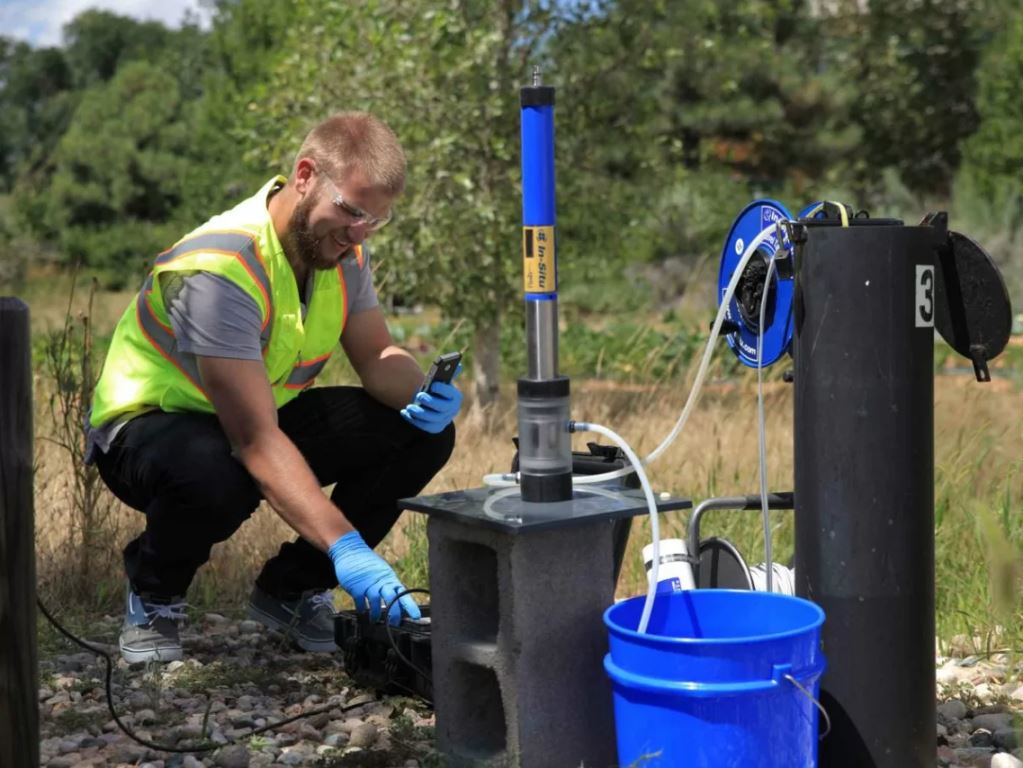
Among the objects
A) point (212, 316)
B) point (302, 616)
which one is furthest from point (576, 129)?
point (212, 316)

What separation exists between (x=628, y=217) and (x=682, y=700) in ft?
19.2

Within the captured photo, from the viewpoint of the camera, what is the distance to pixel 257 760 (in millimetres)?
2684

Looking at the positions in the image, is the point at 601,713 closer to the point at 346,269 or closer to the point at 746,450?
the point at 346,269

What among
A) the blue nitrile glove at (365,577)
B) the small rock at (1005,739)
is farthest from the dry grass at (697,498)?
the blue nitrile glove at (365,577)

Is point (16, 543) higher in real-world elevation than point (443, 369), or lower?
lower

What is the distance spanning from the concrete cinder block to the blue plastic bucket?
140mm

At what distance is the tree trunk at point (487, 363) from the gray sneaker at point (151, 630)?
13.7 feet

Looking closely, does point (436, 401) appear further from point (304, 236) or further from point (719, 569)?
point (719, 569)

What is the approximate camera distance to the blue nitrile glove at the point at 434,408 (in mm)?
3430

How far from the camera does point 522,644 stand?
240cm

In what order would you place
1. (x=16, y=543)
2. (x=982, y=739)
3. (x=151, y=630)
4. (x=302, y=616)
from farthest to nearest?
1. (x=302, y=616)
2. (x=151, y=630)
3. (x=982, y=739)
4. (x=16, y=543)

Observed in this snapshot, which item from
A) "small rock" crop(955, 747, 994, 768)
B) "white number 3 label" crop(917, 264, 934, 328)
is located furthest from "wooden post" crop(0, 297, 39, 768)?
"small rock" crop(955, 747, 994, 768)

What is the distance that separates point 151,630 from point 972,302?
6.91 ft

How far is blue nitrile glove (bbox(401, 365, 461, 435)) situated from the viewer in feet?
11.3
